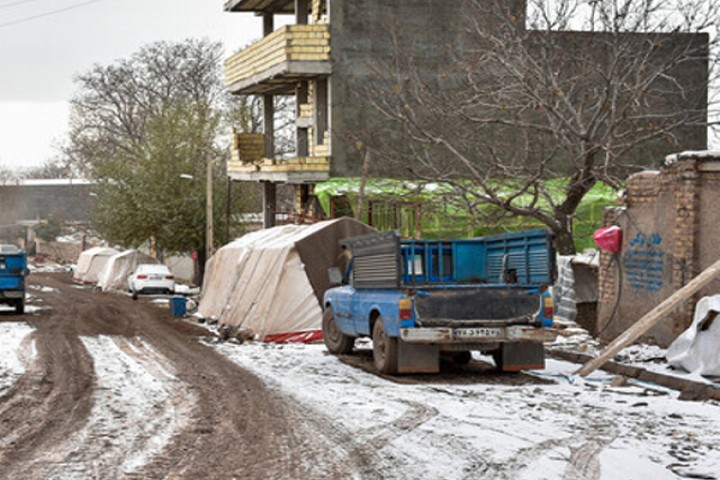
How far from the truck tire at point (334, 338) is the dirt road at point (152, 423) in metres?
1.97

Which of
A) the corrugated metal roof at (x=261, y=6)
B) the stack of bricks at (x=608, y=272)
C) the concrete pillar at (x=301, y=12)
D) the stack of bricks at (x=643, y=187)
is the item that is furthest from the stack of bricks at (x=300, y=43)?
the stack of bricks at (x=643, y=187)

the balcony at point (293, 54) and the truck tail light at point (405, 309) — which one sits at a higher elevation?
the balcony at point (293, 54)

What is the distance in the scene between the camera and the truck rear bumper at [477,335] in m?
16.6

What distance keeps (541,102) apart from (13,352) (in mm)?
10750

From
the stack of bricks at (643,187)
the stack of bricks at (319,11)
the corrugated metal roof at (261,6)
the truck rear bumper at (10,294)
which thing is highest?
the corrugated metal roof at (261,6)

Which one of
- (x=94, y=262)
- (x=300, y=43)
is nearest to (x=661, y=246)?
(x=300, y=43)

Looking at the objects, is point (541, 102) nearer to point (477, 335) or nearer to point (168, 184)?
point (477, 335)

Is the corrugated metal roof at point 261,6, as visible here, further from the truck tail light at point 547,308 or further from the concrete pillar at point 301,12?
the truck tail light at point 547,308

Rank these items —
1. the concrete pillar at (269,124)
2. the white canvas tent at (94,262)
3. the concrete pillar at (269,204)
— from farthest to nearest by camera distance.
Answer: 1. the white canvas tent at (94,262)
2. the concrete pillar at (269,204)
3. the concrete pillar at (269,124)

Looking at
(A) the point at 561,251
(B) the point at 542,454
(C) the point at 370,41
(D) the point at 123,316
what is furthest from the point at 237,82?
(B) the point at 542,454

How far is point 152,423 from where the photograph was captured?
40.5ft

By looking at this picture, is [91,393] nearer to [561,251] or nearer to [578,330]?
[578,330]

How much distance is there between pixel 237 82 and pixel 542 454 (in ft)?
121

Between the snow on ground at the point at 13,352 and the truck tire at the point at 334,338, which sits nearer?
the snow on ground at the point at 13,352
